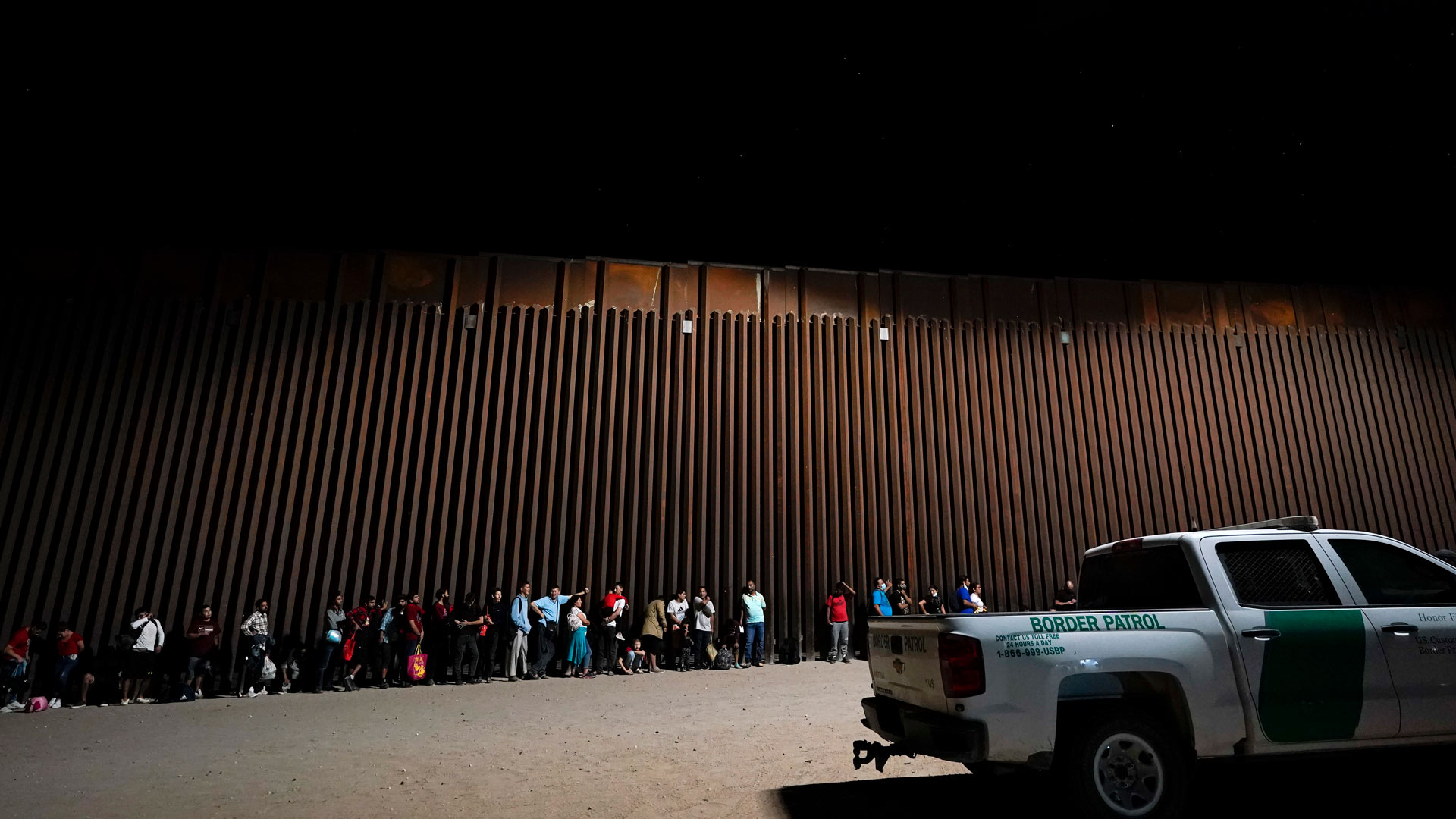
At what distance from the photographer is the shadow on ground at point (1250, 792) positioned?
3.90 meters

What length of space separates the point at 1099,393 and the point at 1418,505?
22.0ft

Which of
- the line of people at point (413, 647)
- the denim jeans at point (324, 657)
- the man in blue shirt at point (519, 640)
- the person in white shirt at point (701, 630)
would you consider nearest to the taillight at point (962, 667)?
the line of people at point (413, 647)

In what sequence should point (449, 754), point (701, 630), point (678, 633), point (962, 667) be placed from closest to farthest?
point (962, 667) < point (449, 754) < point (678, 633) < point (701, 630)

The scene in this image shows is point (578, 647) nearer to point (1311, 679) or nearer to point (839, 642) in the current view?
point (839, 642)

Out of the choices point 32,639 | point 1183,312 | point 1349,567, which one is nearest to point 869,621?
point 1349,567

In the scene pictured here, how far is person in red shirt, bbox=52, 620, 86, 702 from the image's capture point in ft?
32.3

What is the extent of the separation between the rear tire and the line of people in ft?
28.9

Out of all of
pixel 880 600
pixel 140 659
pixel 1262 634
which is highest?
pixel 880 600

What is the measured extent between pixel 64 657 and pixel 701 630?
847 centimetres

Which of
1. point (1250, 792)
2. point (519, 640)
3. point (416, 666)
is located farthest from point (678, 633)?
point (1250, 792)

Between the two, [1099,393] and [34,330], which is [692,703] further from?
[34,330]

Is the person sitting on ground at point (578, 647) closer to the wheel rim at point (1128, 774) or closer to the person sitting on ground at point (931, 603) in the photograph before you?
the person sitting on ground at point (931, 603)

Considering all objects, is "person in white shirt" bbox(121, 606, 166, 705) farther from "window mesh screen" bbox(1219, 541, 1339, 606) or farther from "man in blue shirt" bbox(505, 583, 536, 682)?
"window mesh screen" bbox(1219, 541, 1339, 606)

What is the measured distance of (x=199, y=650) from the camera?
10188mm
